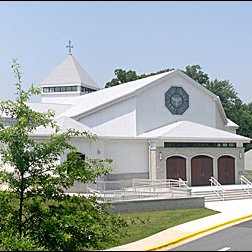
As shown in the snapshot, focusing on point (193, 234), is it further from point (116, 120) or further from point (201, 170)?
point (116, 120)

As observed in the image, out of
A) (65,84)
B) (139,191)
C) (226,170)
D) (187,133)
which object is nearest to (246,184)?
(226,170)

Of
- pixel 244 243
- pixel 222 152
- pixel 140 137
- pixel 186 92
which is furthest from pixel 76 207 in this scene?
pixel 186 92

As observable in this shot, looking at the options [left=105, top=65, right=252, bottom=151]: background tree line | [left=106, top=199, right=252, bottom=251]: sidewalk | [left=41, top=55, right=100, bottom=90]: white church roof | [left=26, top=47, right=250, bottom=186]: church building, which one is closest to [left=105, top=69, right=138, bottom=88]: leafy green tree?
[left=105, top=65, right=252, bottom=151]: background tree line

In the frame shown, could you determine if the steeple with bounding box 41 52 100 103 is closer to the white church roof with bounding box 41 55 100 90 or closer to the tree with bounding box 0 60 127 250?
the white church roof with bounding box 41 55 100 90

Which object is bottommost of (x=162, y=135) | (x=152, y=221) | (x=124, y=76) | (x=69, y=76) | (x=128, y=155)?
(x=152, y=221)

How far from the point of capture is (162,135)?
33.9 m

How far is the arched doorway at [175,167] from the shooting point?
112 ft

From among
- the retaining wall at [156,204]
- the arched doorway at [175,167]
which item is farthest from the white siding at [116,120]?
the retaining wall at [156,204]

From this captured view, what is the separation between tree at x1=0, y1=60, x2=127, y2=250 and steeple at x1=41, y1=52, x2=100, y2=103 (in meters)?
41.0

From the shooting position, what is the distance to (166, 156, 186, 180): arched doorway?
1346 inches

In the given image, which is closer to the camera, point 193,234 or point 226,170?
point 193,234

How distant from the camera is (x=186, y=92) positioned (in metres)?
39.4

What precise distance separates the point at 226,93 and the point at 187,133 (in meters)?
52.8

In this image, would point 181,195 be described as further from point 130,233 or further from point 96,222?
point 96,222
